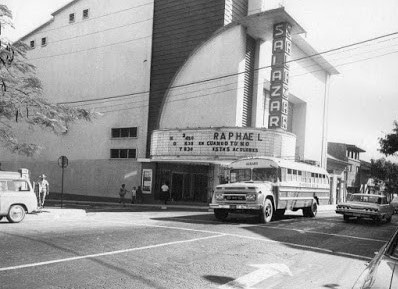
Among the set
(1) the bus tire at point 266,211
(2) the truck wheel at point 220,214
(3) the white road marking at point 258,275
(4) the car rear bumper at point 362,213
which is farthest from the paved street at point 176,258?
(4) the car rear bumper at point 362,213

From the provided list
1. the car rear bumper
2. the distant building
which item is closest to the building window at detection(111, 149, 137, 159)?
the car rear bumper

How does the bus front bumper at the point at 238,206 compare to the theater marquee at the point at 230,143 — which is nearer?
the bus front bumper at the point at 238,206

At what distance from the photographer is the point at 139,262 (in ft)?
24.7

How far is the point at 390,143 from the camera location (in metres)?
31.1

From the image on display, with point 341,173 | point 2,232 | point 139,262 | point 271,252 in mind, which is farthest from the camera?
point 341,173

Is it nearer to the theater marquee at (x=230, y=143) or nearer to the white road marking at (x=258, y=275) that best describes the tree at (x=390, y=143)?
the theater marquee at (x=230, y=143)

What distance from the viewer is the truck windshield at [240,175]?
16.7 meters

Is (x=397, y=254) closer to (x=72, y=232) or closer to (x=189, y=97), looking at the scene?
(x=72, y=232)

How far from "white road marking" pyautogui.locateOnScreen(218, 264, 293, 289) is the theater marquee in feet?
58.0

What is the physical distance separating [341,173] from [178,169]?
24859mm

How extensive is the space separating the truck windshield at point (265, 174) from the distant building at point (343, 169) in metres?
30.0

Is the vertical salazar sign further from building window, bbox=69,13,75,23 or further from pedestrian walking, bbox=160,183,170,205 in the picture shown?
building window, bbox=69,13,75,23

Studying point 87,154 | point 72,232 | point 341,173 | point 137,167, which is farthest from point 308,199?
Answer: point 341,173

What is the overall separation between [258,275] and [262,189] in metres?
8.57
